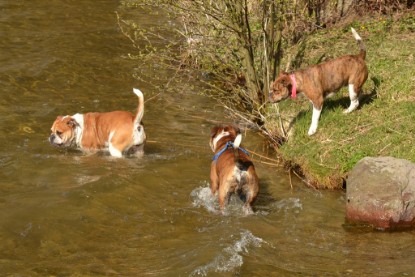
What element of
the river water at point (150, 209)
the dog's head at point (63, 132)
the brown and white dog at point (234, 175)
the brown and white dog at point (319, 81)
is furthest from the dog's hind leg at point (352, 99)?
the dog's head at point (63, 132)

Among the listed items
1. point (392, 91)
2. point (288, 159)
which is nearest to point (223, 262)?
point (288, 159)

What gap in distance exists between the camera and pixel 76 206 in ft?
27.8

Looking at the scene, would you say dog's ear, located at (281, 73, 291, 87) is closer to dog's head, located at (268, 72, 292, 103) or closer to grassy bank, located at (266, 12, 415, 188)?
dog's head, located at (268, 72, 292, 103)

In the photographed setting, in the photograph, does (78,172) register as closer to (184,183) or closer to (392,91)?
(184,183)

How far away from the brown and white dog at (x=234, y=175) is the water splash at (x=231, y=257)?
1.54 feet

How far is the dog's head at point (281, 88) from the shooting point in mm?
9969

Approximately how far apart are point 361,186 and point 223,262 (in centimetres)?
231

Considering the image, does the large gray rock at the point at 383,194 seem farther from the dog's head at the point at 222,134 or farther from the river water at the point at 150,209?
the dog's head at the point at 222,134

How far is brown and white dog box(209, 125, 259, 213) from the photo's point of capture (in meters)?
7.67

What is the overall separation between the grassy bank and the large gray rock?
772mm

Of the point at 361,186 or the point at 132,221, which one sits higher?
the point at 361,186

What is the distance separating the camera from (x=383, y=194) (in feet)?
27.0

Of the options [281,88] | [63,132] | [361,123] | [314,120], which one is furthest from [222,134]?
[63,132]

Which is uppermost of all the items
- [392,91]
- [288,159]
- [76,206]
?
[392,91]
